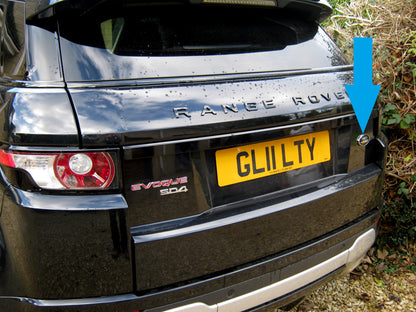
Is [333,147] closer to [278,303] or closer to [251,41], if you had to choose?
[251,41]

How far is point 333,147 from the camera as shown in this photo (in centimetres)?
184

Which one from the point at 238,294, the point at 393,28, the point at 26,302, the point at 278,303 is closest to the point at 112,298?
the point at 26,302

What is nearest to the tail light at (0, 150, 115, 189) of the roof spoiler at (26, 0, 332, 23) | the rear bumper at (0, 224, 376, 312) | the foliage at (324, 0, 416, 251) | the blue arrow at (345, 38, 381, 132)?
the rear bumper at (0, 224, 376, 312)

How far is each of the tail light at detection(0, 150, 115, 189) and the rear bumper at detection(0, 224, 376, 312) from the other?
438 millimetres

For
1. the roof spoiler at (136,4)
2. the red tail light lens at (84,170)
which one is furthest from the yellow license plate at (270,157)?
the roof spoiler at (136,4)

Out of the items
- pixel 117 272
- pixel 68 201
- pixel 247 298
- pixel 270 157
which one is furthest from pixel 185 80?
pixel 247 298

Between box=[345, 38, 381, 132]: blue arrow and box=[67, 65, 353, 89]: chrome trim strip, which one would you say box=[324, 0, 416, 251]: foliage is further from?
box=[67, 65, 353, 89]: chrome trim strip

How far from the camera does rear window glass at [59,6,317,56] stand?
4.84 ft

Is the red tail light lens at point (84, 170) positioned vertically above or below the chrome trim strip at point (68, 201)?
above

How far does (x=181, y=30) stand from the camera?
1659mm

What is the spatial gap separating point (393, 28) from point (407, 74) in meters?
0.51

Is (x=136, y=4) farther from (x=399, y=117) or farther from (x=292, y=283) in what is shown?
(x=399, y=117)

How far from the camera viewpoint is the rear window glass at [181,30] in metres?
1.47

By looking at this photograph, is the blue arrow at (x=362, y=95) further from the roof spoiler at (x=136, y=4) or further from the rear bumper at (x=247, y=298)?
the rear bumper at (x=247, y=298)
